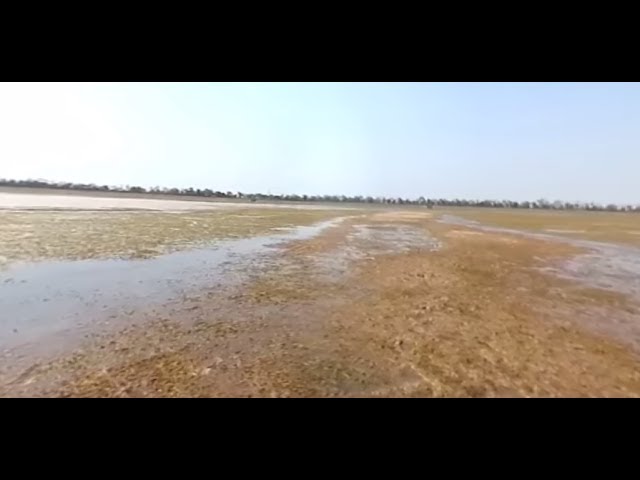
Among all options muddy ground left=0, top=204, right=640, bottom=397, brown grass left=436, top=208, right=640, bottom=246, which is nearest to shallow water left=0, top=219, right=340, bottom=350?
muddy ground left=0, top=204, right=640, bottom=397

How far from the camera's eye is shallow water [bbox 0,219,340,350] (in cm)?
646

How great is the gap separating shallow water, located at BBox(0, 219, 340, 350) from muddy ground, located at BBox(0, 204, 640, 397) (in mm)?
267

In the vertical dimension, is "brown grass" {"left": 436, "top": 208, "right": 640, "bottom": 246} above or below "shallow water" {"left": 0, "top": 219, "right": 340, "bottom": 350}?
below

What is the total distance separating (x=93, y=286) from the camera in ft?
28.8

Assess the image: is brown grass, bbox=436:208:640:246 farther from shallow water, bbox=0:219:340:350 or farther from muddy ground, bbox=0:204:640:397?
shallow water, bbox=0:219:340:350

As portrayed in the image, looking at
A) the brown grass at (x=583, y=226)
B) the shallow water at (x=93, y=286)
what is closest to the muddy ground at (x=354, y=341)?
the shallow water at (x=93, y=286)

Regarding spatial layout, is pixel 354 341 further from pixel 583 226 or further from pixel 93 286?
pixel 583 226

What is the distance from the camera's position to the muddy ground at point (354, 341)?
14.1 ft

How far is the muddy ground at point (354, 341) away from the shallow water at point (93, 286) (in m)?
0.27

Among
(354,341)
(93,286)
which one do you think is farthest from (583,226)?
(93,286)
